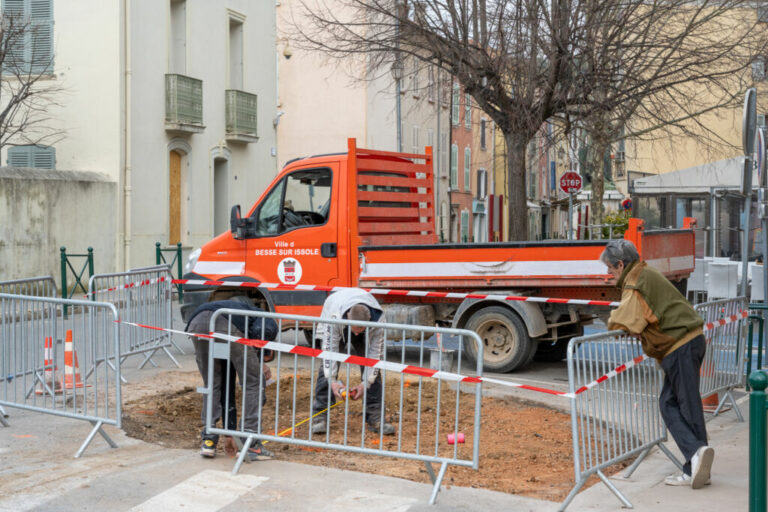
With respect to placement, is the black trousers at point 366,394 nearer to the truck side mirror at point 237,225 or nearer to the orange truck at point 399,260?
the orange truck at point 399,260

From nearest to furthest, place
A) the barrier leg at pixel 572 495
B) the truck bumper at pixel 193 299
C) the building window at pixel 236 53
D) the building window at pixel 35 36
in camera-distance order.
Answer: the barrier leg at pixel 572 495 < the truck bumper at pixel 193 299 < the building window at pixel 35 36 < the building window at pixel 236 53

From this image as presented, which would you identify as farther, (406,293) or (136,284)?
(406,293)

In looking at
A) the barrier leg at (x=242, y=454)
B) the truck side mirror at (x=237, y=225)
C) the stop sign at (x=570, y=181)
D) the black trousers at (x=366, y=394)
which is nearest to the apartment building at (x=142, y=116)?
the stop sign at (x=570, y=181)

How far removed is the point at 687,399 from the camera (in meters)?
6.81

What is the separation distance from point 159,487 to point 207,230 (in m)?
21.0

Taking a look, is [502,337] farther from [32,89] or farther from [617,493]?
[32,89]

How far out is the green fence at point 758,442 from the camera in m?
4.46

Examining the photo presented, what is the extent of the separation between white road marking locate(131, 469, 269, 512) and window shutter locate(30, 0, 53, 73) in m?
18.8

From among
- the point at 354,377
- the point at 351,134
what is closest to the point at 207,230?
the point at 351,134

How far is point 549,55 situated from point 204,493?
39.0ft

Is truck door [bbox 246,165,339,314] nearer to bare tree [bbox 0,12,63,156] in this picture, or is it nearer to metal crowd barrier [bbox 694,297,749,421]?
metal crowd barrier [bbox 694,297,749,421]

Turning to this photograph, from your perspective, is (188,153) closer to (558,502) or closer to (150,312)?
(150,312)

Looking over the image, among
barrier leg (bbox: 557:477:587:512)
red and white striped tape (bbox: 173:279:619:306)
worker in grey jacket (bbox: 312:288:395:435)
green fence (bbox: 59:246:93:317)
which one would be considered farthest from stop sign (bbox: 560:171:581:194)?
barrier leg (bbox: 557:477:587:512)

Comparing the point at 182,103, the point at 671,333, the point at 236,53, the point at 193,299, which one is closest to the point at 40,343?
the point at 193,299
